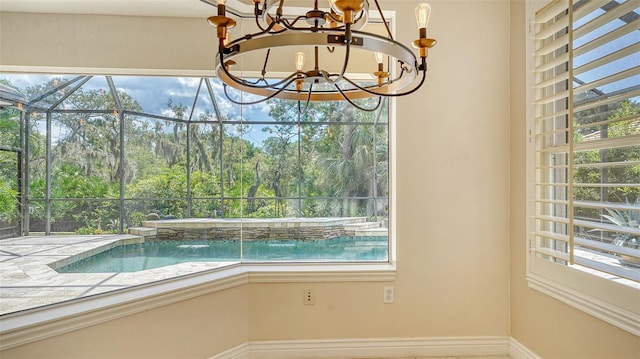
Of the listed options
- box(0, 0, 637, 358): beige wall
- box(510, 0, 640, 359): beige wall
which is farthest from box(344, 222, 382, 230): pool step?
box(510, 0, 640, 359): beige wall

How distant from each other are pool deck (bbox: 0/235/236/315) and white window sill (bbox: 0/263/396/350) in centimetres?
5

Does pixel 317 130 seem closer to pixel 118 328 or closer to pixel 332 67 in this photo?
pixel 332 67

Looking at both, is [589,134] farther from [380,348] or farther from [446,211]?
[380,348]

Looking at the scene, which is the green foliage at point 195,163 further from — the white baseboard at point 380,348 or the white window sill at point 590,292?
the white window sill at point 590,292

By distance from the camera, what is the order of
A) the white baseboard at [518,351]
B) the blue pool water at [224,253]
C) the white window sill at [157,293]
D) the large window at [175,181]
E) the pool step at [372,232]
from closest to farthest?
the white window sill at [157,293], the large window at [175,181], the blue pool water at [224,253], the white baseboard at [518,351], the pool step at [372,232]

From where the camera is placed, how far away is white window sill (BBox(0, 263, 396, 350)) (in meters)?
1.73

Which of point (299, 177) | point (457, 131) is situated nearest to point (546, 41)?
point (457, 131)

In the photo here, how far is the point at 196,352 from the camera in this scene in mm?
2244

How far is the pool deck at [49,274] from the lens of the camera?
1.85 metres

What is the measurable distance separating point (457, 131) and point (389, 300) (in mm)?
1314

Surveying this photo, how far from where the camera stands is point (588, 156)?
190 cm

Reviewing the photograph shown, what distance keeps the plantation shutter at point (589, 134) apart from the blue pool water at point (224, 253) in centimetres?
116

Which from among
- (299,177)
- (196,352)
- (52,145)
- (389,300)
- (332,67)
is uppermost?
(332,67)

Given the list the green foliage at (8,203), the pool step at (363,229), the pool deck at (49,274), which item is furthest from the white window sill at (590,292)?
the green foliage at (8,203)
